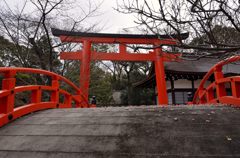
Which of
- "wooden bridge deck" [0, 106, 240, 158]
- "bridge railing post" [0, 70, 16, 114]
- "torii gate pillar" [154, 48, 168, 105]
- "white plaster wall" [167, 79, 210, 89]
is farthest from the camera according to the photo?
"white plaster wall" [167, 79, 210, 89]

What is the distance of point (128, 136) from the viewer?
249 centimetres

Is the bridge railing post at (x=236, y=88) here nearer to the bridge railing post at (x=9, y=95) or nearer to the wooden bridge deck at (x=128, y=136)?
the wooden bridge deck at (x=128, y=136)

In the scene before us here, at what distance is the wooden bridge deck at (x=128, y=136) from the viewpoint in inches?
84.4

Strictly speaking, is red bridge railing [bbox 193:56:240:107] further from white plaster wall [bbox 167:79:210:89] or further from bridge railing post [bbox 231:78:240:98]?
white plaster wall [bbox 167:79:210:89]

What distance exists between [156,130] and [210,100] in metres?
3.71

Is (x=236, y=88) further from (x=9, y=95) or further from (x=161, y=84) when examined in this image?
(x=161, y=84)

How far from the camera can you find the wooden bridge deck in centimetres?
214

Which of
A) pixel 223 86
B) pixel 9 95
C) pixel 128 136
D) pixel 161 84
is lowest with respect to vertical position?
pixel 128 136

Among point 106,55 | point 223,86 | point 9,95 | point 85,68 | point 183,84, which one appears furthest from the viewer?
point 183,84

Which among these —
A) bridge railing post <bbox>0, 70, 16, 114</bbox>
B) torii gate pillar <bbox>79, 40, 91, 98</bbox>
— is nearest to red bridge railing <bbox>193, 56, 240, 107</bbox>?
bridge railing post <bbox>0, 70, 16, 114</bbox>

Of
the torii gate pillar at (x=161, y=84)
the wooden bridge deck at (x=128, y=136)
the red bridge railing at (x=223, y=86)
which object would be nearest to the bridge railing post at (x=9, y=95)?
the wooden bridge deck at (x=128, y=136)

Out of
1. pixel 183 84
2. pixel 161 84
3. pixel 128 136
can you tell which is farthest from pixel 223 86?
pixel 183 84

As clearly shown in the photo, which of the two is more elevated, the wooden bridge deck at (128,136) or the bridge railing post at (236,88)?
the bridge railing post at (236,88)

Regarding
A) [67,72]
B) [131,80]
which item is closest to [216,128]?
[67,72]
